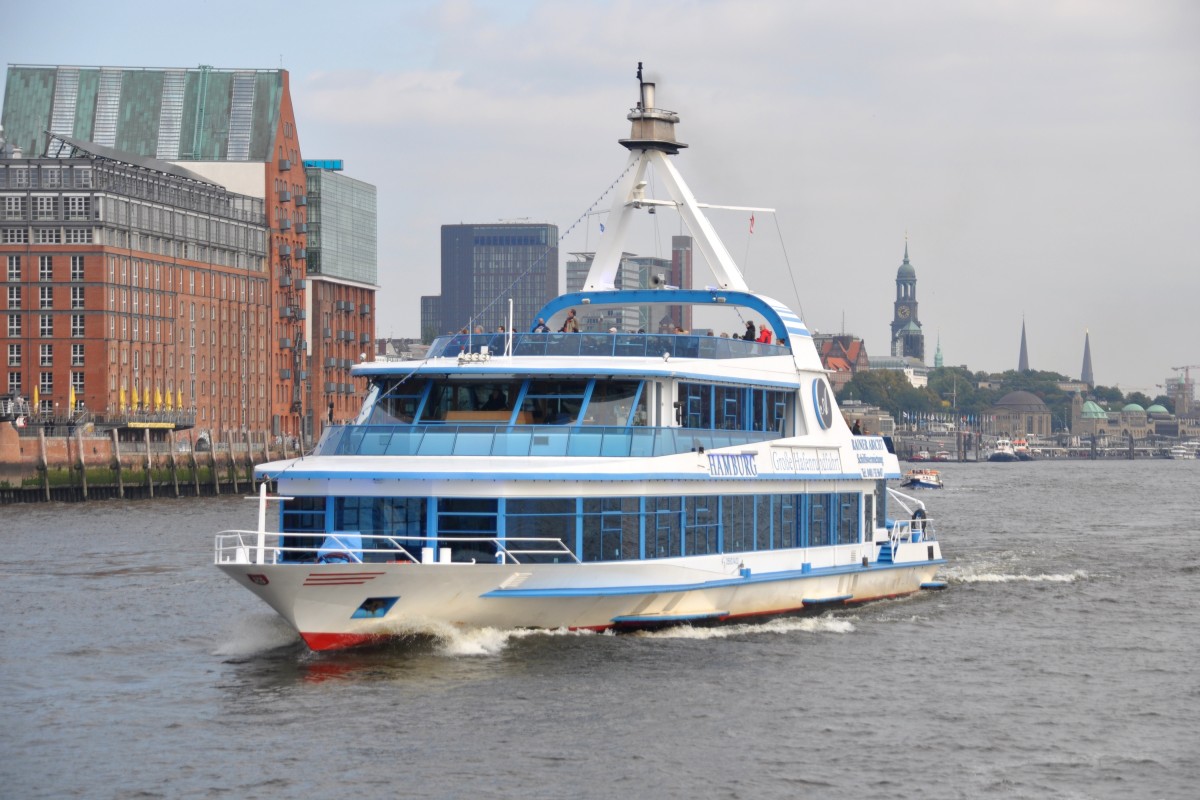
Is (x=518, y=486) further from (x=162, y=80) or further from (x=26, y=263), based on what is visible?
(x=162, y=80)

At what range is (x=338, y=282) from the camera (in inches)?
6427

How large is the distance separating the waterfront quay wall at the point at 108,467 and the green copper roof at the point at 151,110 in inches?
1506

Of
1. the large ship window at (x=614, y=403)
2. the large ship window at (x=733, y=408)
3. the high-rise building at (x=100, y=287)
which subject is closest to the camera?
the large ship window at (x=614, y=403)

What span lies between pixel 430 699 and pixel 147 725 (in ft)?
13.8

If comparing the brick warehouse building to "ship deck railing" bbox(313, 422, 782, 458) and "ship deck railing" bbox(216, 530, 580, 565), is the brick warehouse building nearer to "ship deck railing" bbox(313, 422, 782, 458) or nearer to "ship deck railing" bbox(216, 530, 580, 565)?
"ship deck railing" bbox(313, 422, 782, 458)

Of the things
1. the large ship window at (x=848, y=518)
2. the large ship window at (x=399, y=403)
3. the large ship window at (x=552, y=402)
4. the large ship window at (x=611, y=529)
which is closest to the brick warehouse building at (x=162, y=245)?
the large ship window at (x=848, y=518)

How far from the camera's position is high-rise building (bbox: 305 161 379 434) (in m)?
159

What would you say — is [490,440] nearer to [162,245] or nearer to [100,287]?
[100,287]

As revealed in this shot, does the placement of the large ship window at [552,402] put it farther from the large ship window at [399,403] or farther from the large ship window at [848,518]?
the large ship window at [848,518]

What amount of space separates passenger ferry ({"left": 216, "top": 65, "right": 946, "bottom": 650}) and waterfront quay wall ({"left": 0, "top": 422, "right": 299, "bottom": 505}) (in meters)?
59.8

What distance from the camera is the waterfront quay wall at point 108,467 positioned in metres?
92.6

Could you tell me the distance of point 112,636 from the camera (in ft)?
121

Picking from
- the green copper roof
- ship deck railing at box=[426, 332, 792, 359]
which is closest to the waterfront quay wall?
the green copper roof

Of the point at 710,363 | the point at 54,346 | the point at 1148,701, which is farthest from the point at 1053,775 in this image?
the point at 54,346
